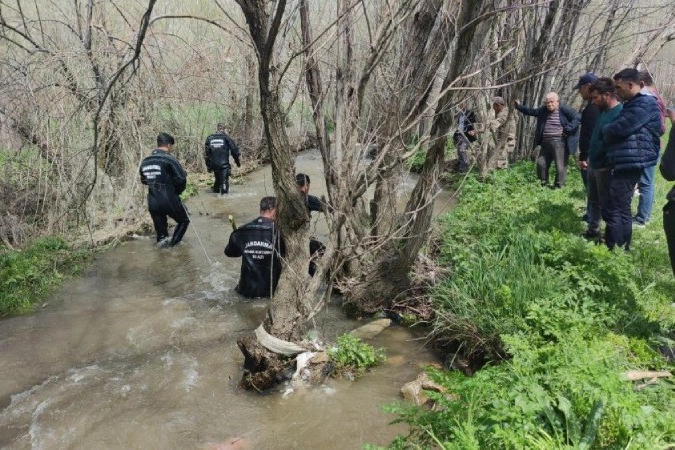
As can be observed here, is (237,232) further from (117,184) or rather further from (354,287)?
(117,184)

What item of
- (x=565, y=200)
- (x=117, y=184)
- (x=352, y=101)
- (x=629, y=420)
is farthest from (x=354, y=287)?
(x=117, y=184)

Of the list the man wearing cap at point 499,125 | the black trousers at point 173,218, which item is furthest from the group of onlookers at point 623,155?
the black trousers at point 173,218

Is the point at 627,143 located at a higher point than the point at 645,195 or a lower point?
higher

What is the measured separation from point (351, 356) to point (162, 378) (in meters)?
1.68

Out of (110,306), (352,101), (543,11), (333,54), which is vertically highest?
(543,11)

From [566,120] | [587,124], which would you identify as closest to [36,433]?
[587,124]

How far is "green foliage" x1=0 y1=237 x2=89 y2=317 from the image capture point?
5.68 metres

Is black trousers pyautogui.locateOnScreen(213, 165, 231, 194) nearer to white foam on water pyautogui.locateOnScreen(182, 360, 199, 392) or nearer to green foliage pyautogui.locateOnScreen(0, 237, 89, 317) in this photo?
green foliage pyautogui.locateOnScreen(0, 237, 89, 317)

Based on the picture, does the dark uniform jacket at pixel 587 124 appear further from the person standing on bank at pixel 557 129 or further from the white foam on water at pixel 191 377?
the white foam on water at pixel 191 377

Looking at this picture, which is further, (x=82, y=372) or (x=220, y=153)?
(x=220, y=153)

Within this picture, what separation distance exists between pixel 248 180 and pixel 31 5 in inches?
223

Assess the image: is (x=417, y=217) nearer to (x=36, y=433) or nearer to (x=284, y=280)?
(x=284, y=280)

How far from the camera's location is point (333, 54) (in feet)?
15.2

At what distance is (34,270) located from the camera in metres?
6.19
